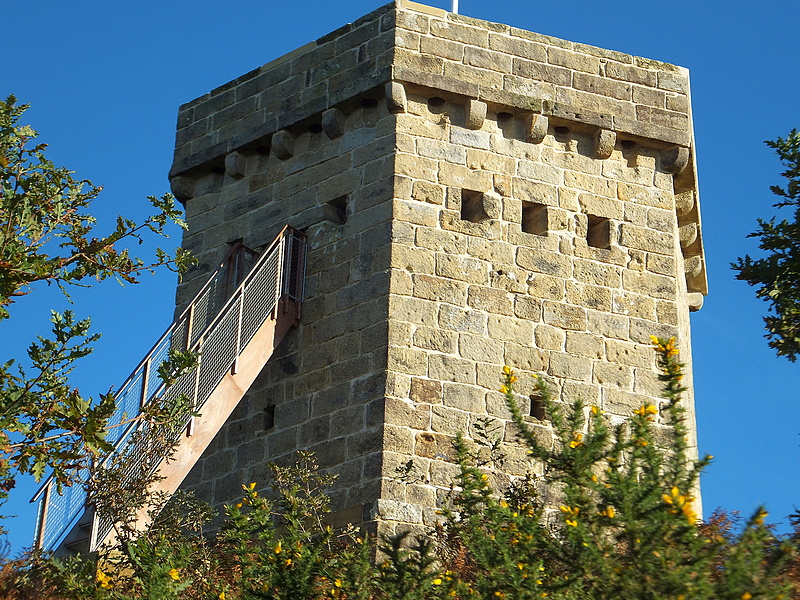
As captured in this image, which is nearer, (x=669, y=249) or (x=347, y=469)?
(x=347, y=469)

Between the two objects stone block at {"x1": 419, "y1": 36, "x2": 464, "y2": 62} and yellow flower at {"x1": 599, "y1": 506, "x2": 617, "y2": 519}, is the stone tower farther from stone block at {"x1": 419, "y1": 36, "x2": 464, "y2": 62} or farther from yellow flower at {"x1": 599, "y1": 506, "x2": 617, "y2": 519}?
yellow flower at {"x1": 599, "y1": 506, "x2": 617, "y2": 519}

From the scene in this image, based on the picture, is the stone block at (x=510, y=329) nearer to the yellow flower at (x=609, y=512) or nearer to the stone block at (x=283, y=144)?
the stone block at (x=283, y=144)

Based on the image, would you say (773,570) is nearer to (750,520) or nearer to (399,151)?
(750,520)

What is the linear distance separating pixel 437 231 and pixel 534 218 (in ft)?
3.23

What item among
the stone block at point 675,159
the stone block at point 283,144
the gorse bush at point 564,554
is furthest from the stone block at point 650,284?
the gorse bush at point 564,554

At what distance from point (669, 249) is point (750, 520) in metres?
6.37

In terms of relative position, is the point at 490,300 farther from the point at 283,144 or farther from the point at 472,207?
the point at 283,144

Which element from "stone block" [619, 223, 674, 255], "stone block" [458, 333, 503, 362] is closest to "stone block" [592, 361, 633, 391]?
"stone block" [458, 333, 503, 362]

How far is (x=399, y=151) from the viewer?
436 inches

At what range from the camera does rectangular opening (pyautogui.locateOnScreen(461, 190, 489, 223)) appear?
1116cm

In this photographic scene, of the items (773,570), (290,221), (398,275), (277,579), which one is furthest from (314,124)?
(773,570)

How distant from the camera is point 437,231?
1095cm

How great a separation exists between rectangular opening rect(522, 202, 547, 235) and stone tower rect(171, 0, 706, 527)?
19 millimetres

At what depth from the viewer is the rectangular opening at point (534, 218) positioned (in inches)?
448
